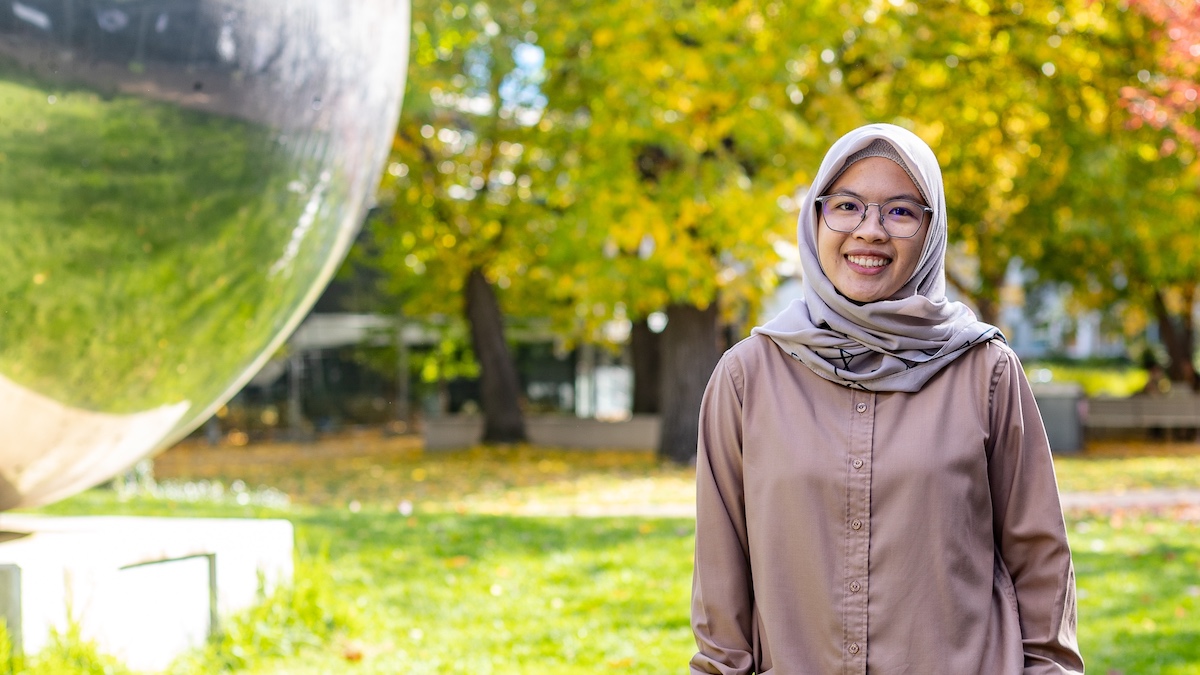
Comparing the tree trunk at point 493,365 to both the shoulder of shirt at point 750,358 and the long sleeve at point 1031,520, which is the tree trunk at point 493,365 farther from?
the long sleeve at point 1031,520

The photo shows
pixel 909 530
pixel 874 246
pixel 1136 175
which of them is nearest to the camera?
pixel 909 530

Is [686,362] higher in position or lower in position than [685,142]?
lower

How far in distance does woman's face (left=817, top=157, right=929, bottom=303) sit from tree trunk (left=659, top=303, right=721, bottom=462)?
44.3 feet

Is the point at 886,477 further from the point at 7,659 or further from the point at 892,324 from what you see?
the point at 7,659

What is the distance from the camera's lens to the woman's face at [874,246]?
230cm

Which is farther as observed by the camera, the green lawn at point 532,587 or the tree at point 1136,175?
the tree at point 1136,175

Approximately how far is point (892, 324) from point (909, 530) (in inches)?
15.0

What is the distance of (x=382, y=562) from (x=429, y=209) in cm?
1137

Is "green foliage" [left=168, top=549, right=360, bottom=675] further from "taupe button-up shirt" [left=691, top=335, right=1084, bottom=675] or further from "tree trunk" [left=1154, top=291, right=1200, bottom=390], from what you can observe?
"tree trunk" [left=1154, top=291, right=1200, bottom=390]

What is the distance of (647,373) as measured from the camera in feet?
71.1

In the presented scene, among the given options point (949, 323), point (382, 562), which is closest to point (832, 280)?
point (949, 323)

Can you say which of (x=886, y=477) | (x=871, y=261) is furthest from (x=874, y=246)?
(x=886, y=477)

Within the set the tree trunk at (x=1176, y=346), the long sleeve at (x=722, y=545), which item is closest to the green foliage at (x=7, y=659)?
the long sleeve at (x=722, y=545)

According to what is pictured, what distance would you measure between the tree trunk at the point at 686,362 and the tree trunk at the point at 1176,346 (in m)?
11.2
